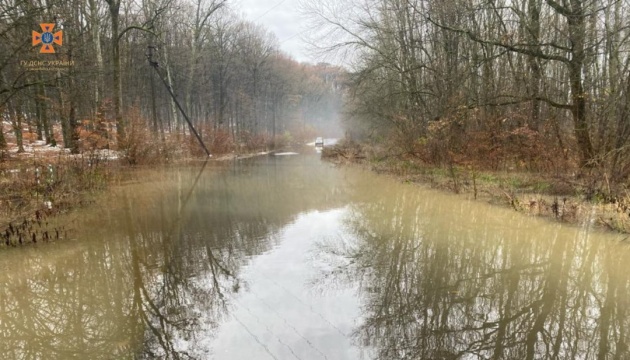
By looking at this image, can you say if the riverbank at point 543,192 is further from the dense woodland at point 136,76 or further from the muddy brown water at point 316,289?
the dense woodland at point 136,76

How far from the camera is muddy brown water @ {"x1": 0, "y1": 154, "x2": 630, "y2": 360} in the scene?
3955 millimetres

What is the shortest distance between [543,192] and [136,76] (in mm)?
36443

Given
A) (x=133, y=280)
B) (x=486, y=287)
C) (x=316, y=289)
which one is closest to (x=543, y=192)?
(x=486, y=287)

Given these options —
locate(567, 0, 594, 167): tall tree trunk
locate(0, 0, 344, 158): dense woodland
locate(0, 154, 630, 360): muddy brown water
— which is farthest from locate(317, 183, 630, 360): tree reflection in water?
locate(0, 0, 344, 158): dense woodland

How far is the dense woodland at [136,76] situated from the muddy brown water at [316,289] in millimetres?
8438

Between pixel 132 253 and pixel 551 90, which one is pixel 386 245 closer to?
pixel 132 253

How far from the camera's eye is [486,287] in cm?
539

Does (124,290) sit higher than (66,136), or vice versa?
(66,136)

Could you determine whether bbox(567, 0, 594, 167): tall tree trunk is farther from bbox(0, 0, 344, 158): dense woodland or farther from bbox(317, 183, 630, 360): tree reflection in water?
bbox(0, 0, 344, 158): dense woodland

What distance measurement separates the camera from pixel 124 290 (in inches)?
204

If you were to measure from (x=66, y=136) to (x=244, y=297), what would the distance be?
1930 centimetres

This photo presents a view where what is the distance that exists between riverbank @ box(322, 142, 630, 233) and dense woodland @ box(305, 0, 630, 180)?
65 cm

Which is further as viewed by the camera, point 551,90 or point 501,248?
point 551,90

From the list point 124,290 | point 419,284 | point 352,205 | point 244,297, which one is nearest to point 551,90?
point 352,205
